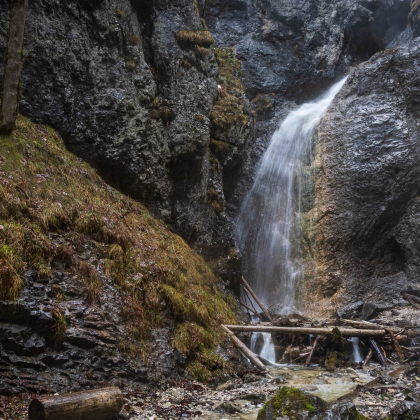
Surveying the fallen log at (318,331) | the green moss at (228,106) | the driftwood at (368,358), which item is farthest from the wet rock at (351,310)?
the green moss at (228,106)

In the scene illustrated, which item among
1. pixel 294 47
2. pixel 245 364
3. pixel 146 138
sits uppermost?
pixel 294 47

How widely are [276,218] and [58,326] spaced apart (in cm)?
1448

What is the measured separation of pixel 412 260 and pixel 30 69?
638 inches

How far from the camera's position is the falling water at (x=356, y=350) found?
944 centimetres

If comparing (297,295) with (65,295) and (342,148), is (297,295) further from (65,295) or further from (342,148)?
(65,295)

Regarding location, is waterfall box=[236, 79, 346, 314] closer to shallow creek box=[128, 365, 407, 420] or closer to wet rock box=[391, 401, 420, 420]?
shallow creek box=[128, 365, 407, 420]

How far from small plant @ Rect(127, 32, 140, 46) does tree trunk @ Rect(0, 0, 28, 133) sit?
16.6ft

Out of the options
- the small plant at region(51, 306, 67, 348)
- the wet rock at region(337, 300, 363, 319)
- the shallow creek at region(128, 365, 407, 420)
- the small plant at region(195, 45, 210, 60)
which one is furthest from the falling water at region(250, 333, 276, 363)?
the small plant at region(195, 45, 210, 60)

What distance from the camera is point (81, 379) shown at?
463cm

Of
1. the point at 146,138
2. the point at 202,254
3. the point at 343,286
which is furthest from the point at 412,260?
the point at 146,138

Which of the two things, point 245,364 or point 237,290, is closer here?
point 245,364

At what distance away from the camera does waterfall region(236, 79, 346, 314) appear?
16906 mm

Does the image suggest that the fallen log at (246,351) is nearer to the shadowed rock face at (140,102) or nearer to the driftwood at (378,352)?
the driftwood at (378,352)

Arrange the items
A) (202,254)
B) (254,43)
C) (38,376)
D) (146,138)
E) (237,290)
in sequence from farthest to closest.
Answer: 1. (254,43)
2. (237,290)
3. (202,254)
4. (146,138)
5. (38,376)
